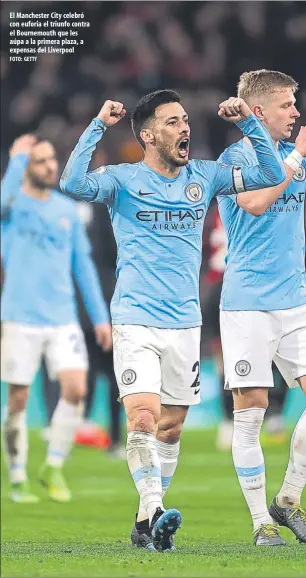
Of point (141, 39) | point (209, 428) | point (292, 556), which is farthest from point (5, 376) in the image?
point (141, 39)

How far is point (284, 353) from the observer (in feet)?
21.1

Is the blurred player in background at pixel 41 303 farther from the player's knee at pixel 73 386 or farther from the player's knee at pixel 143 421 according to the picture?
the player's knee at pixel 143 421

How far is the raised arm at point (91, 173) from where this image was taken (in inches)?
233

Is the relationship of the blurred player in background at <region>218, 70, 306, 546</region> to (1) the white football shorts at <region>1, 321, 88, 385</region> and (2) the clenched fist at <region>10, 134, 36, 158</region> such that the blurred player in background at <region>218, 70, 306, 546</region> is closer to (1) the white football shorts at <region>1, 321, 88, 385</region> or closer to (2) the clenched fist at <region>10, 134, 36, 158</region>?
(2) the clenched fist at <region>10, 134, 36, 158</region>

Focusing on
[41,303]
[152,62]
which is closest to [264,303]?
[41,303]

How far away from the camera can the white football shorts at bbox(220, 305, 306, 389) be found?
6.29m

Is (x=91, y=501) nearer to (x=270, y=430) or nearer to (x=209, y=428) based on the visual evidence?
(x=270, y=430)

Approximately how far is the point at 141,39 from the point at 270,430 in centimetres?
673

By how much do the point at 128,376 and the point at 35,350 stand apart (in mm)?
3769

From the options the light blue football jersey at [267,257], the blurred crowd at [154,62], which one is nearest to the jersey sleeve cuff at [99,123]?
the light blue football jersey at [267,257]

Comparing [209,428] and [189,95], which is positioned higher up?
[189,95]

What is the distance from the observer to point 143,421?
19.2 feet

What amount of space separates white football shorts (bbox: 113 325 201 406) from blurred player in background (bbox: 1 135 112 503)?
3.26 metres

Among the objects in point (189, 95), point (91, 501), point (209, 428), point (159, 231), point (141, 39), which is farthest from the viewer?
point (141, 39)
